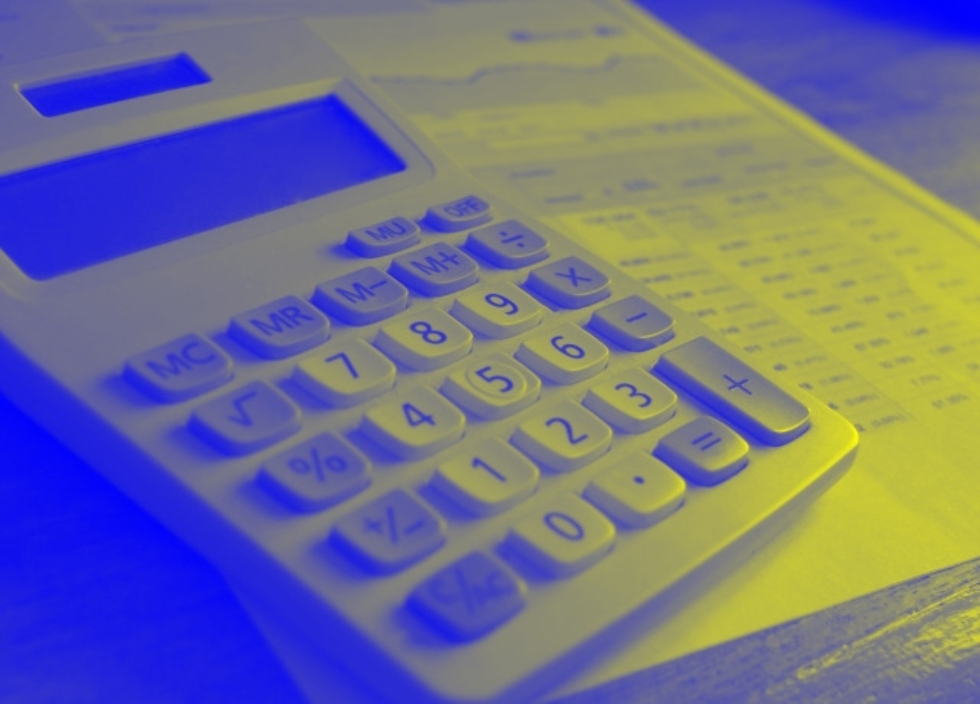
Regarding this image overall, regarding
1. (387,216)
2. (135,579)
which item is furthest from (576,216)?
(135,579)

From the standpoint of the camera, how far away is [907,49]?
583 millimetres

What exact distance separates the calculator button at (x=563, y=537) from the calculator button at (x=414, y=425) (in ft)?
0.09

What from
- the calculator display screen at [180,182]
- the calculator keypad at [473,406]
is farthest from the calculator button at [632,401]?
the calculator display screen at [180,182]

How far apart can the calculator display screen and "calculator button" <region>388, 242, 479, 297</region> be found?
0.04 meters

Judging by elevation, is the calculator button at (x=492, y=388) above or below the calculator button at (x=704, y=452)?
above

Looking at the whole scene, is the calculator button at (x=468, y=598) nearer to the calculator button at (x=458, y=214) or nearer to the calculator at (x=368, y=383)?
the calculator at (x=368, y=383)

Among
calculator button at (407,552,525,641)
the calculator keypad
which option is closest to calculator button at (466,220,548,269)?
the calculator keypad

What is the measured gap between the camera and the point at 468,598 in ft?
0.73

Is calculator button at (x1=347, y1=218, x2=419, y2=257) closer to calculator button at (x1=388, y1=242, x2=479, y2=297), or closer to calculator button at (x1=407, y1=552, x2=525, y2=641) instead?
calculator button at (x1=388, y1=242, x2=479, y2=297)

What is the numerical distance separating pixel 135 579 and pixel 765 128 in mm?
315

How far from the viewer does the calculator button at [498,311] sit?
0.96 ft

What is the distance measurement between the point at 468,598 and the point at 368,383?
2.4 inches

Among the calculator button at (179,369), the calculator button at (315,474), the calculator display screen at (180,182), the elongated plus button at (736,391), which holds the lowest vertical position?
the elongated plus button at (736,391)

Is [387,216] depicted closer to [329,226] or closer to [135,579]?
[329,226]
